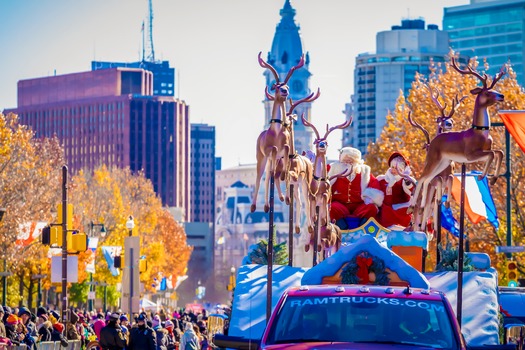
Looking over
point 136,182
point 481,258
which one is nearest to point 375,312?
point 481,258

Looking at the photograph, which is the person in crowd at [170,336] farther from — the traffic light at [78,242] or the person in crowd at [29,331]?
the person in crowd at [29,331]

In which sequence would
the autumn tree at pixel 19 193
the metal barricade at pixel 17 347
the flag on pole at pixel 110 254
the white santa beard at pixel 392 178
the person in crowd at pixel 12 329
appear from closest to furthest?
the metal barricade at pixel 17 347 < the white santa beard at pixel 392 178 < the person in crowd at pixel 12 329 < the autumn tree at pixel 19 193 < the flag on pole at pixel 110 254

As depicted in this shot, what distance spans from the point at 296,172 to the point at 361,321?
1091 centimetres

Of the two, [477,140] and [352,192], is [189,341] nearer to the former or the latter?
[352,192]

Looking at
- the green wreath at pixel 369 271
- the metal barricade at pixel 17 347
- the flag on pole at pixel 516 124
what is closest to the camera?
the green wreath at pixel 369 271

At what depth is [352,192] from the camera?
29531 millimetres

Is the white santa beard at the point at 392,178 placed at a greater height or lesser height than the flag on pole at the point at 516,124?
lesser

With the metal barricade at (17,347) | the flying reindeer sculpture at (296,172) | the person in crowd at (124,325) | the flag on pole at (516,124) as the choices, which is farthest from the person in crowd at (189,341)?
the flag on pole at (516,124)

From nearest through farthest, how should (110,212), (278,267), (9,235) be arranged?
(278,267)
(9,235)
(110,212)

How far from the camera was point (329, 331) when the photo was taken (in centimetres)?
1572

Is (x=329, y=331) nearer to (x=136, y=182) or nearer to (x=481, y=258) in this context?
(x=481, y=258)

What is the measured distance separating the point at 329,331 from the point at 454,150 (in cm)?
866

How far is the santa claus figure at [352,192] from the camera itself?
2906 cm

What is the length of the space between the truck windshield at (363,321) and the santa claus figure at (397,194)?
12994 mm
